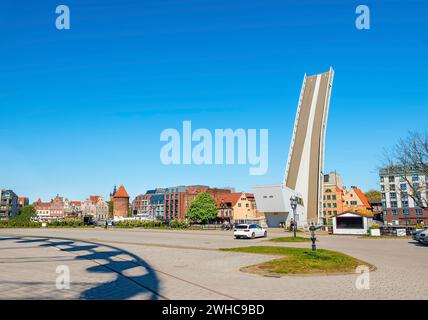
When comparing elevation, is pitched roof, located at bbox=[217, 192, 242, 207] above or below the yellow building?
above

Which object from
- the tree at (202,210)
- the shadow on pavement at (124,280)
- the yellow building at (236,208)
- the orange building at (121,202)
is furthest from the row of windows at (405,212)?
the orange building at (121,202)

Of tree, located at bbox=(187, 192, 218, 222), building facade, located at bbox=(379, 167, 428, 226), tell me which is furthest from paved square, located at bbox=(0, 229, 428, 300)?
building facade, located at bbox=(379, 167, 428, 226)

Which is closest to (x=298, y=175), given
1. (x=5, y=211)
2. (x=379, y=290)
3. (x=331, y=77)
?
(x=331, y=77)

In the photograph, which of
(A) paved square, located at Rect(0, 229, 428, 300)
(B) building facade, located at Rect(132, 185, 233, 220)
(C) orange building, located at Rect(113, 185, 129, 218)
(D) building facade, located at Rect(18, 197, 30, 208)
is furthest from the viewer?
(D) building facade, located at Rect(18, 197, 30, 208)

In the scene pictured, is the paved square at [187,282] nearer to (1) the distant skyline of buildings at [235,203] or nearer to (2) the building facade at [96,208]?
(1) the distant skyline of buildings at [235,203]

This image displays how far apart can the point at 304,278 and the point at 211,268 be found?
3938 mm

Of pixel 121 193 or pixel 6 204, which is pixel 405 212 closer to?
A: pixel 121 193

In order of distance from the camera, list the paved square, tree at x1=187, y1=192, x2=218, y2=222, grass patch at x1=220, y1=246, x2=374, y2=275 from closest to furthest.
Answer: the paved square, grass patch at x1=220, y1=246, x2=374, y2=275, tree at x1=187, y1=192, x2=218, y2=222

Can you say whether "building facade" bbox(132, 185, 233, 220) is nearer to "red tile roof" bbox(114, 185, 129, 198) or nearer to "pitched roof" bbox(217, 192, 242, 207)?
"pitched roof" bbox(217, 192, 242, 207)

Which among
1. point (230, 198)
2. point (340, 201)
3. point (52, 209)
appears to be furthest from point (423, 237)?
point (52, 209)

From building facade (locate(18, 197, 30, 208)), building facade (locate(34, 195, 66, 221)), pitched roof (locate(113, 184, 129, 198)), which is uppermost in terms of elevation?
pitched roof (locate(113, 184, 129, 198))

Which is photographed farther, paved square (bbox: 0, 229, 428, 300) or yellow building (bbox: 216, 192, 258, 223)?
yellow building (bbox: 216, 192, 258, 223)

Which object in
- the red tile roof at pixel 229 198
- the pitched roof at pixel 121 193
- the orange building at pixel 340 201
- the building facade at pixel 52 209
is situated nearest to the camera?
the orange building at pixel 340 201
